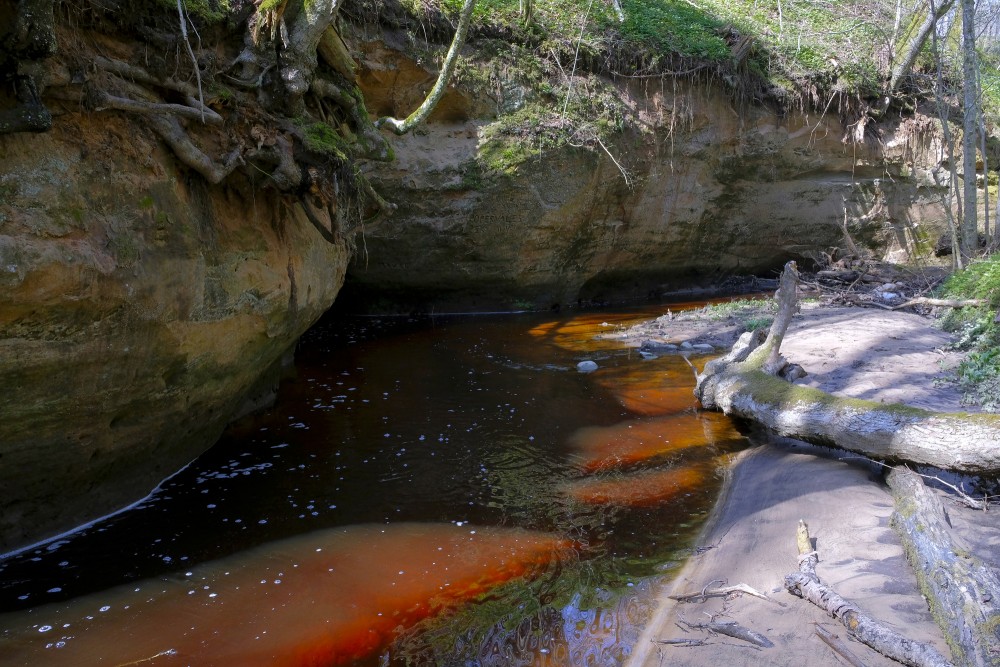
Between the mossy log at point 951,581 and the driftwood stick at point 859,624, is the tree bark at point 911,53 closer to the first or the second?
the mossy log at point 951,581

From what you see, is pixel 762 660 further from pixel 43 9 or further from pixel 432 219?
pixel 432 219

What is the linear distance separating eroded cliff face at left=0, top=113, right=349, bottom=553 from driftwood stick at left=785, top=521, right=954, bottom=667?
409cm

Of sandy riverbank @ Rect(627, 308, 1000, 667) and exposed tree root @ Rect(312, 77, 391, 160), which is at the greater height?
exposed tree root @ Rect(312, 77, 391, 160)

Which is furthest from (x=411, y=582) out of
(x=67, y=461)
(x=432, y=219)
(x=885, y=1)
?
(x=885, y=1)

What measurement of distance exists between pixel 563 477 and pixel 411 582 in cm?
186

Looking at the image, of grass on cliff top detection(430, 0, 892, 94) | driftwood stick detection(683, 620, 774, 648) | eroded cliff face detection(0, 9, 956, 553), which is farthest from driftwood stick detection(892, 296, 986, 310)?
eroded cliff face detection(0, 9, 956, 553)

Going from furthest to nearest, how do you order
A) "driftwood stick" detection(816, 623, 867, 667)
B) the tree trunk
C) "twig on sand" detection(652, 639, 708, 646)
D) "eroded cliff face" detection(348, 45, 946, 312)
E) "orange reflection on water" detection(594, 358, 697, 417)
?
"eroded cliff face" detection(348, 45, 946, 312) < the tree trunk < "orange reflection on water" detection(594, 358, 697, 417) < "twig on sand" detection(652, 639, 708, 646) < "driftwood stick" detection(816, 623, 867, 667)

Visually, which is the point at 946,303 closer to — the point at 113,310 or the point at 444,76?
the point at 444,76

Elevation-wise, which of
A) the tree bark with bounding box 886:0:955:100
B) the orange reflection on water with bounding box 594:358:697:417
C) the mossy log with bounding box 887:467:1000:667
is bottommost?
the orange reflection on water with bounding box 594:358:697:417

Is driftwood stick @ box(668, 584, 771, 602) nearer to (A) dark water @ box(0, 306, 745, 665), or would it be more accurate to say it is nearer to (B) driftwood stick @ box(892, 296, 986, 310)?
(A) dark water @ box(0, 306, 745, 665)

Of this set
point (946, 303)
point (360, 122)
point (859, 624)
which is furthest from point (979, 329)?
point (360, 122)

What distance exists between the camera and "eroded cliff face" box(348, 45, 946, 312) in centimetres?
1166

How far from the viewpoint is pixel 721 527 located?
14.6ft

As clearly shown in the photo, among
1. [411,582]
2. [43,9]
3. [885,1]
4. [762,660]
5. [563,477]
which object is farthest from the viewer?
[885,1]
